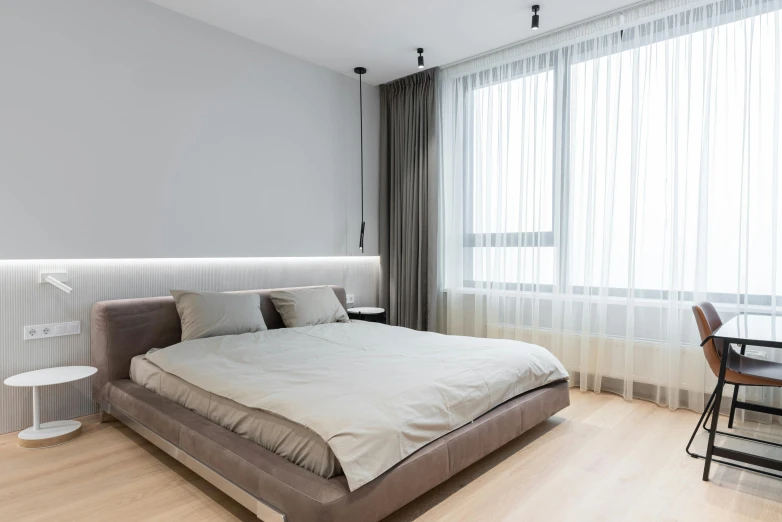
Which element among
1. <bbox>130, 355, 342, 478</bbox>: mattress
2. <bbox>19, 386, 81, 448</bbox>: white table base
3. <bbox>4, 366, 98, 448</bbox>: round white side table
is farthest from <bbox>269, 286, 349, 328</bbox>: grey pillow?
<bbox>19, 386, 81, 448</bbox>: white table base

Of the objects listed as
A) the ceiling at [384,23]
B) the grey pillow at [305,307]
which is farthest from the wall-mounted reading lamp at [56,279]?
the ceiling at [384,23]

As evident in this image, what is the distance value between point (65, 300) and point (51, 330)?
20 cm

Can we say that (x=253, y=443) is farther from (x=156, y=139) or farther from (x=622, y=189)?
(x=622, y=189)

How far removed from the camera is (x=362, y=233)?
4965 mm

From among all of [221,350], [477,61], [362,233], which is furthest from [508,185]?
[221,350]

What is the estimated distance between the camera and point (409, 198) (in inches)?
192

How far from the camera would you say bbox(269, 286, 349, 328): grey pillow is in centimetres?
380

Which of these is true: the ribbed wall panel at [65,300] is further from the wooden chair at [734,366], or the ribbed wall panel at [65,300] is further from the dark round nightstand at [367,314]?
the wooden chair at [734,366]

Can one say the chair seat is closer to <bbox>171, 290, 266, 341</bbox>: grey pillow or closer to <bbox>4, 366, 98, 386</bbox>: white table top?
<bbox>171, 290, 266, 341</bbox>: grey pillow

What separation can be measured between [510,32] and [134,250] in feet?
11.0

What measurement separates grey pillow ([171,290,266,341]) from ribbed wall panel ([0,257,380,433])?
316 mm

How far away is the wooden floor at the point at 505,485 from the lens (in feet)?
6.65

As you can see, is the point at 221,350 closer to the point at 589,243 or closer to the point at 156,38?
the point at 156,38

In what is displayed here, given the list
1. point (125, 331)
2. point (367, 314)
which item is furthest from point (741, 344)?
point (125, 331)
